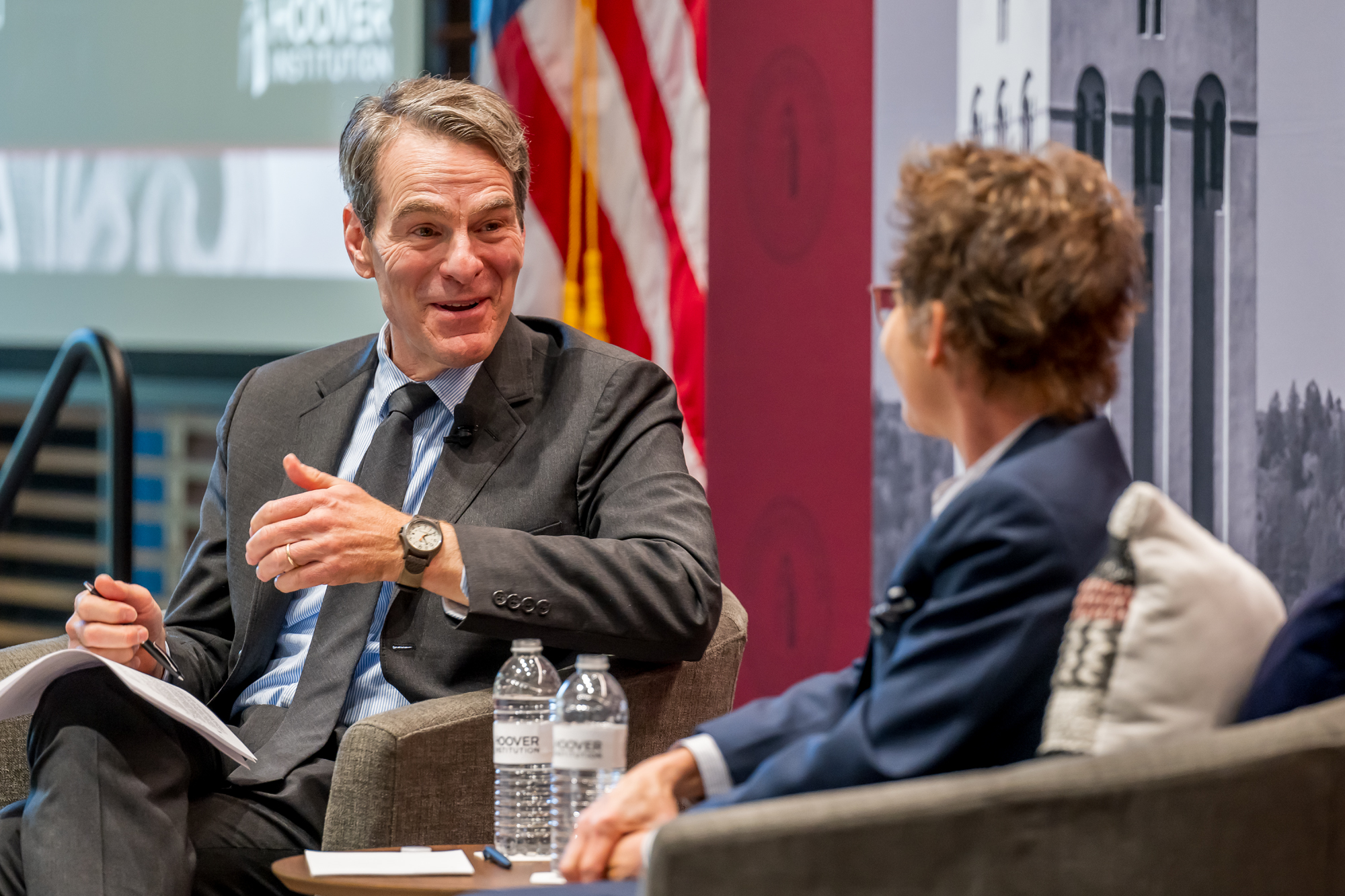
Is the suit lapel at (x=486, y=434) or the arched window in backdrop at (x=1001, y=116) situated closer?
the suit lapel at (x=486, y=434)

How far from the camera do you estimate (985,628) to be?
1277 mm

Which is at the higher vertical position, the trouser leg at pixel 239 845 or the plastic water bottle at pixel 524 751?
the plastic water bottle at pixel 524 751

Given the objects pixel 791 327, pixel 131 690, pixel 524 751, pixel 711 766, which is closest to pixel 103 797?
pixel 131 690

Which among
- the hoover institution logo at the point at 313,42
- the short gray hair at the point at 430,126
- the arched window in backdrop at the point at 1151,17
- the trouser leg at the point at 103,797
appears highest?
the hoover institution logo at the point at 313,42

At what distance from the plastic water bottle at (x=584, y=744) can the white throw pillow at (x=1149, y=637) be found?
49 centimetres

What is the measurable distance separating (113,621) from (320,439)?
0.46 m

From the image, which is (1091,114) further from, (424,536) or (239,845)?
(239,845)

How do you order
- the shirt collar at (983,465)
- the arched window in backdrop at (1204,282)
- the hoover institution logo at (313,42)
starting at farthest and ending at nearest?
the hoover institution logo at (313,42), the arched window in backdrop at (1204,282), the shirt collar at (983,465)

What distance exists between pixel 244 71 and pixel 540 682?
118 inches

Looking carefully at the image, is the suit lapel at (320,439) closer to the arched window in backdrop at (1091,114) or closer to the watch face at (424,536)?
the watch face at (424,536)

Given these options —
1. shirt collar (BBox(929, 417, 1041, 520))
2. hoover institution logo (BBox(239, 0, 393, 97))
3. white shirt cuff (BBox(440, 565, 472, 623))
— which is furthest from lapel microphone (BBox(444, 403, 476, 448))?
hoover institution logo (BBox(239, 0, 393, 97))

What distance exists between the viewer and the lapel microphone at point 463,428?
2287 millimetres

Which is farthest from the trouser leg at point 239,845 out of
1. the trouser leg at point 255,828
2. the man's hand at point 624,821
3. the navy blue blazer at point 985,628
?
the navy blue blazer at point 985,628

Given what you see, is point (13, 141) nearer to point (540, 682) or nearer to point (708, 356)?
point (708, 356)
